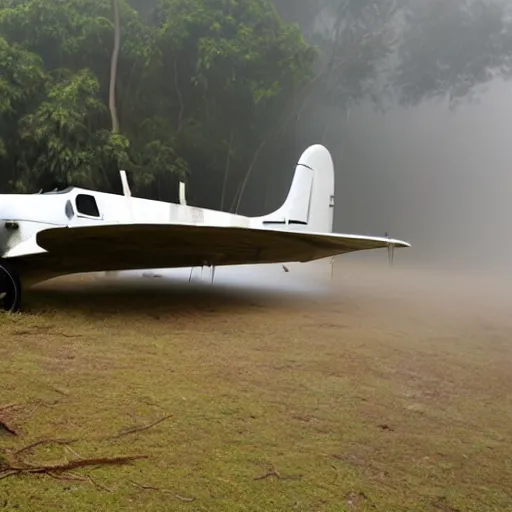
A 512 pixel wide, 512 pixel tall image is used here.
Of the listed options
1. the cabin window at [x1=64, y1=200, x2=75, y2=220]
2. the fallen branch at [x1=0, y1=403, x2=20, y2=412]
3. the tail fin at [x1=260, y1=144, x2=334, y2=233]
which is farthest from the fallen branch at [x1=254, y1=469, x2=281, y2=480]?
the tail fin at [x1=260, y1=144, x2=334, y2=233]

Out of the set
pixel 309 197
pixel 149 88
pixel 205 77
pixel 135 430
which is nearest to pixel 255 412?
pixel 135 430

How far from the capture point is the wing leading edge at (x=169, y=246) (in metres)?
3.30

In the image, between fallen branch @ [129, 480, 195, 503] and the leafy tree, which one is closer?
fallen branch @ [129, 480, 195, 503]

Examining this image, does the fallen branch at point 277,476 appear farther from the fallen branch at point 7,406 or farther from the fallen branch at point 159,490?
the fallen branch at point 7,406

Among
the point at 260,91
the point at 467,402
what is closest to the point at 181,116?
the point at 260,91

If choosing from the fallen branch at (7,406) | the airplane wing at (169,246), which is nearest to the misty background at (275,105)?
the airplane wing at (169,246)

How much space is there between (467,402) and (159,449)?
1.28 meters

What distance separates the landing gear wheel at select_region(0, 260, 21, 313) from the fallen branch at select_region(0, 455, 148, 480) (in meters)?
2.44

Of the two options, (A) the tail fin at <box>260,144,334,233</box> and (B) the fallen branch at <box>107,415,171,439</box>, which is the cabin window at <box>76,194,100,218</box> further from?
(B) the fallen branch at <box>107,415,171,439</box>

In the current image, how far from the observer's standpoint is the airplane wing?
3.29 metres

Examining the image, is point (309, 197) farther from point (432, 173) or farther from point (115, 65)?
point (432, 173)

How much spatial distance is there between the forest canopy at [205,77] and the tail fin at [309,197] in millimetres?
4740

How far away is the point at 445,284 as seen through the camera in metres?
6.89

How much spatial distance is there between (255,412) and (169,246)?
2.18 meters
